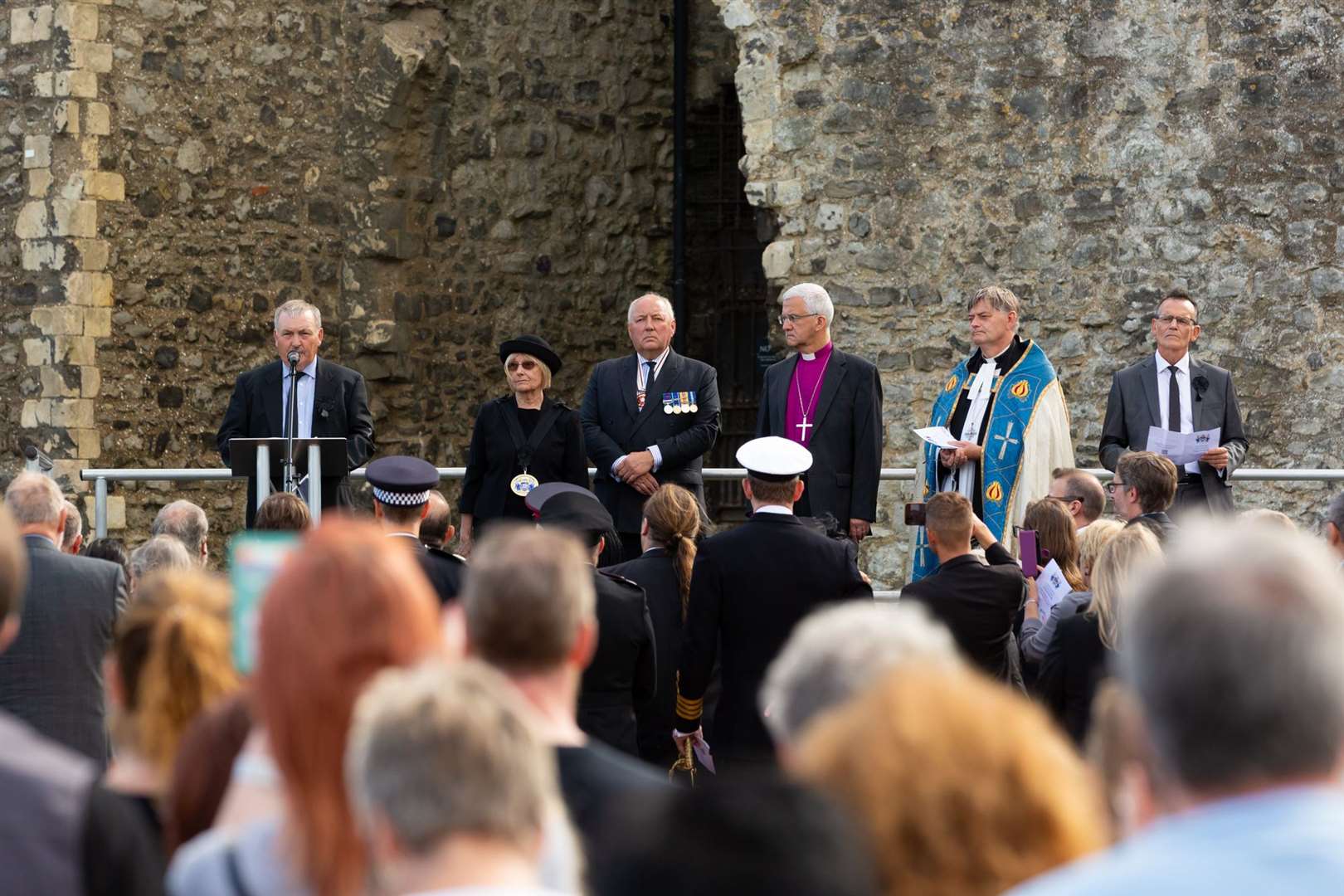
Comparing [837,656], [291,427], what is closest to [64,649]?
[837,656]

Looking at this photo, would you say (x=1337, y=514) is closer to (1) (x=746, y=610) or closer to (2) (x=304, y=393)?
(1) (x=746, y=610)

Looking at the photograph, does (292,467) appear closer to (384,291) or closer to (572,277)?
(384,291)

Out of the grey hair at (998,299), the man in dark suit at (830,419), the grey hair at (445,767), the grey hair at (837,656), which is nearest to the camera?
the grey hair at (445,767)

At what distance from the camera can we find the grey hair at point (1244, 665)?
62.0 inches

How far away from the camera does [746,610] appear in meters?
5.18

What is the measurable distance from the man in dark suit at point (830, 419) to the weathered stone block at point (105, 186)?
4487 mm

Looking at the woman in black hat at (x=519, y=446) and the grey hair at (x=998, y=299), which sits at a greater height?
the grey hair at (x=998, y=299)

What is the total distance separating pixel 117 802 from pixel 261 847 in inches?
9.5

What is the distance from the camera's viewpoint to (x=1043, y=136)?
9023mm

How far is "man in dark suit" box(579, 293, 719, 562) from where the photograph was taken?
7.79 m

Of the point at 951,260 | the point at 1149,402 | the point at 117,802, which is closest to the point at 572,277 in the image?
the point at 951,260

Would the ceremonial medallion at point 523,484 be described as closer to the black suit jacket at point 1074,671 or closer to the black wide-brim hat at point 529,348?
the black wide-brim hat at point 529,348

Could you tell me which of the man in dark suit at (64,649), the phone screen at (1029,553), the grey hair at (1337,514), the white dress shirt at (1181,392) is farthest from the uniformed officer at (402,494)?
the white dress shirt at (1181,392)

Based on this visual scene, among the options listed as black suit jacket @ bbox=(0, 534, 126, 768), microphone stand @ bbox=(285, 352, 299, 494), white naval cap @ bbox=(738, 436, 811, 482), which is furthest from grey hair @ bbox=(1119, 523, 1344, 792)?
microphone stand @ bbox=(285, 352, 299, 494)
